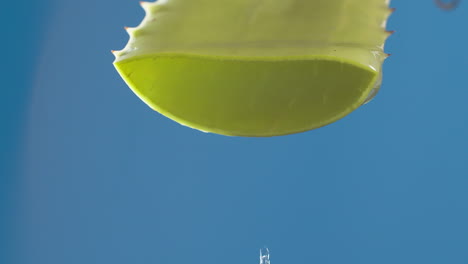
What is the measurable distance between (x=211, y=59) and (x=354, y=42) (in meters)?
0.07

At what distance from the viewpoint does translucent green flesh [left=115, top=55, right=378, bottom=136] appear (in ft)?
1.06

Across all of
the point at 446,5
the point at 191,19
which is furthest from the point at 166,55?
the point at 446,5

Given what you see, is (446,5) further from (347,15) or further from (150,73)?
(150,73)

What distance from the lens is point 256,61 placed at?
317mm

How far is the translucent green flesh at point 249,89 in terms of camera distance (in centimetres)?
32

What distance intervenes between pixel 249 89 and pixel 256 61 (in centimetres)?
3

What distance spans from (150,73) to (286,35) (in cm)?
8

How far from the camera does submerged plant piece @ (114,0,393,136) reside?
307 mm

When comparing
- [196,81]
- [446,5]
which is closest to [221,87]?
[196,81]

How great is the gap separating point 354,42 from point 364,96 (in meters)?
0.04

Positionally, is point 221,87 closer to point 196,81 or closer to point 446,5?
point 196,81

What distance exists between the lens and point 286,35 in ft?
1.01

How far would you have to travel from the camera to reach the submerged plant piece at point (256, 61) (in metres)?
0.31

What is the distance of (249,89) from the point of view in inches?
13.4
